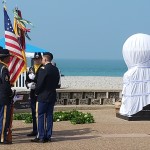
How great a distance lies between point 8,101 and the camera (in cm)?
1086

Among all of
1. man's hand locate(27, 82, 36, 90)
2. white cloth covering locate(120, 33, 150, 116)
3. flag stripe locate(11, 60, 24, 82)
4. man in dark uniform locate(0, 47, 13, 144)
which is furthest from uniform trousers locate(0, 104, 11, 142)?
white cloth covering locate(120, 33, 150, 116)

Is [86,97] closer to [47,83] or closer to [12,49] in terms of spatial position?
[12,49]

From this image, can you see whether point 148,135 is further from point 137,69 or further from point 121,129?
point 137,69

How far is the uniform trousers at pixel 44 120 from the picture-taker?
11266 millimetres

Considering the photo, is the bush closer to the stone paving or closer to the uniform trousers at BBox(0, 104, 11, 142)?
the stone paving

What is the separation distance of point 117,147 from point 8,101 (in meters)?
2.31

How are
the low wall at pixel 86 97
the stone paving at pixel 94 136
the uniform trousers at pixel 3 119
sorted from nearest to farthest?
the stone paving at pixel 94 136, the uniform trousers at pixel 3 119, the low wall at pixel 86 97

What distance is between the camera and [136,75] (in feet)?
51.3

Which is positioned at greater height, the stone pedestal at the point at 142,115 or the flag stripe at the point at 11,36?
the flag stripe at the point at 11,36

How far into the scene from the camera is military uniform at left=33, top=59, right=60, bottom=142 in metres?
11.2

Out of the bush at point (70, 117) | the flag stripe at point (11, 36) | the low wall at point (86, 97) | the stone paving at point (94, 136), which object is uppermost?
the flag stripe at point (11, 36)

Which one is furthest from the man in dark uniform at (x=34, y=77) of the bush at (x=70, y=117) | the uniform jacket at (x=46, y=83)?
the bush at (x=70, y=117)

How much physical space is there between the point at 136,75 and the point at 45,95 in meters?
4.99

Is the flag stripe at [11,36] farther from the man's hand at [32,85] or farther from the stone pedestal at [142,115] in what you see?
the stone pedestal at [142,115]
